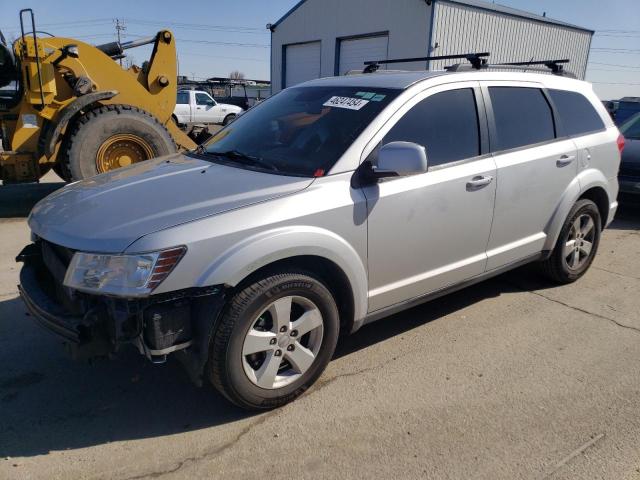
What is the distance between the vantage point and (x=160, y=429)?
9.04 feet

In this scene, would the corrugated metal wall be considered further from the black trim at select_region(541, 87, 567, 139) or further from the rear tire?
the black trim at select_region(541, 87, 567, 139)

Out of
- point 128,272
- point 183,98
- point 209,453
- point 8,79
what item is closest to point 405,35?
point 183,98

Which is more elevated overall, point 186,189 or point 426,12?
point 426,12

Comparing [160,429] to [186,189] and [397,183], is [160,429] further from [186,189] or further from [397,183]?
[397,183]

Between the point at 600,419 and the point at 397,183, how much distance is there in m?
1.74

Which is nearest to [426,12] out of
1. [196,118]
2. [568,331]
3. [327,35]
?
[327,35]

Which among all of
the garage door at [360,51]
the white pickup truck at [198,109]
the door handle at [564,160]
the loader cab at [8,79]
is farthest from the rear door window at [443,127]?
the white pickup truck at [198,109]

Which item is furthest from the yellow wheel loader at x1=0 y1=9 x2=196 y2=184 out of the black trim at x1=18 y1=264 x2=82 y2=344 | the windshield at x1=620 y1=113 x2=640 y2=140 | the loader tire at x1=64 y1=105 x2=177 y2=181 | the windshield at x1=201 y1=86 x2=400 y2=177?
the windshield at x1=620 y1=113 x2=640 y2=140

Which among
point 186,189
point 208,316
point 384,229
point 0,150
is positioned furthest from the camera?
point 0,150

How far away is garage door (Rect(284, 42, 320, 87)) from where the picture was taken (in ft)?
75.3

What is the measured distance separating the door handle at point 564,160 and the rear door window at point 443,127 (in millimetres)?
960

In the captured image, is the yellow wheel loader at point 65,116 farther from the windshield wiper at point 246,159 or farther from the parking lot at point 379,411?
the windshield wiper at point 246,159

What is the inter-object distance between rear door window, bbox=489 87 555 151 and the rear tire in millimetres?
790

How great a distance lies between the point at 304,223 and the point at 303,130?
3.03ft
